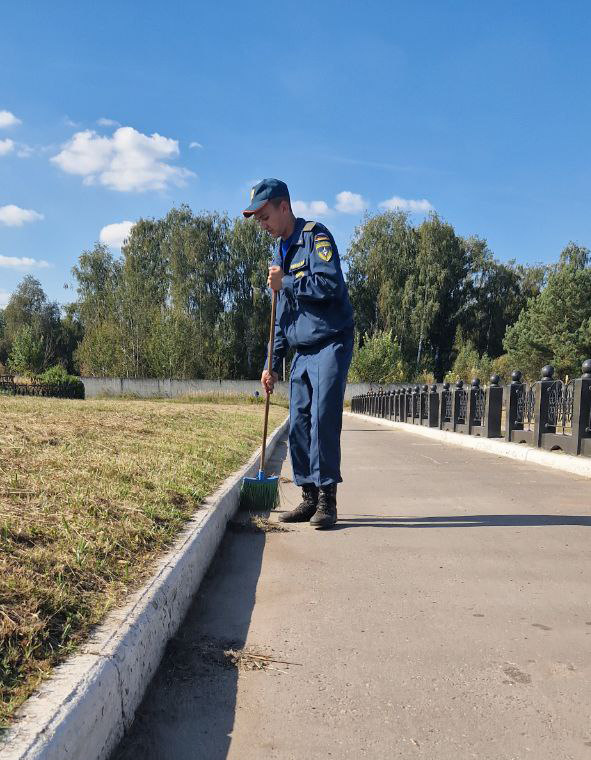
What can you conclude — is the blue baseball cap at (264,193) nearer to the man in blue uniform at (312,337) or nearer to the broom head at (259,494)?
the man in blue uniform at (312,337)

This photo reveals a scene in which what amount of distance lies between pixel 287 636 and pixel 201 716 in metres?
0.64

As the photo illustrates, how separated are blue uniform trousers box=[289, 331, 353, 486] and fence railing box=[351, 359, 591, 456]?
15.0 feet

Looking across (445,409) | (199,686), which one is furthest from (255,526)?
(445,409)

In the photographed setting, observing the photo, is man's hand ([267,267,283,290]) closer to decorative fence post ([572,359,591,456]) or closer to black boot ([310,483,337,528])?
black boot ([310,483,337,528])

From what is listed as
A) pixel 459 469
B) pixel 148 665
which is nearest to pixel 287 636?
pixel 148 665

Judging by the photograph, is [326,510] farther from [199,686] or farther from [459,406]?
[459,406]

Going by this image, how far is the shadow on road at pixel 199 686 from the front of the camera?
5.62 feet

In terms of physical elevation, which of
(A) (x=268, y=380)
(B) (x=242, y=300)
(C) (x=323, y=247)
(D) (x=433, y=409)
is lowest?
(D) (x=433, y=409)

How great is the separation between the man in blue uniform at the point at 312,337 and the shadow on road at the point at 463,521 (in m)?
0.27

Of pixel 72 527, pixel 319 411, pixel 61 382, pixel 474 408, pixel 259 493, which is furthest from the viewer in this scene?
pixel 61 382

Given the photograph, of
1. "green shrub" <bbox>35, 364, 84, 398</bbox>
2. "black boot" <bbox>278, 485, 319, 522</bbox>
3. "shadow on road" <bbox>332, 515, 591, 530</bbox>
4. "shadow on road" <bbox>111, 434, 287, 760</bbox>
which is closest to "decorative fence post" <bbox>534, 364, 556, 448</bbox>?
"shadow on road" <bbox>332, 515, 591, 530</bbox>

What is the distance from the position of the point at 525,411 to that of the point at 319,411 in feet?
21.9

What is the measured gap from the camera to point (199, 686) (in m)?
2.04

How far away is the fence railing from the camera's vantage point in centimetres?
791
